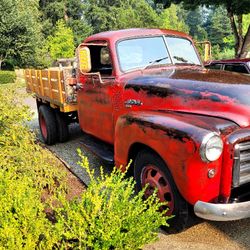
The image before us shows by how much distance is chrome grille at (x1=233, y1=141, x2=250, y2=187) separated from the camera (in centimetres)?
310

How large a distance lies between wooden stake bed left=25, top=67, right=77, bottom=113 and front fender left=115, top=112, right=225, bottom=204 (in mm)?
2802

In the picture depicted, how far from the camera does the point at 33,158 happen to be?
444 centimetres

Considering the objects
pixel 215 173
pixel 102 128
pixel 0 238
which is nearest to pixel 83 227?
pixel 0 238

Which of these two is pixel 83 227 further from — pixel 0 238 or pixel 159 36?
pixel 159 36

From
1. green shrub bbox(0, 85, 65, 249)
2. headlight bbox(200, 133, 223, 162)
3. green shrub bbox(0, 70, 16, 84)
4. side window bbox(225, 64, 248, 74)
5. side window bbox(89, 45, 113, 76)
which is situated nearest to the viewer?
green shrub bbox(0, 85, 65, 249)

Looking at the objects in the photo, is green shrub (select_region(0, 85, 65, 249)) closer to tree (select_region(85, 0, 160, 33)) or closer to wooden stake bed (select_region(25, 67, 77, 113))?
wooden stake bed (select_region(25, 67, 77, 113))

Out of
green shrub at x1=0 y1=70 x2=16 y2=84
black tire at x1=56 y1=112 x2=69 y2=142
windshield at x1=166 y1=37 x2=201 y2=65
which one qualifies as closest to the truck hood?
windshield at x1=166 y1=37 x2=201 y2=65

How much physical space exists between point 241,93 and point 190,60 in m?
1.81

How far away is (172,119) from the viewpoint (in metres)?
3.51

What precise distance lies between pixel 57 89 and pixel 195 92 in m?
3.39

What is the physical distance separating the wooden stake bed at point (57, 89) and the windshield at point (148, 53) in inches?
63.1

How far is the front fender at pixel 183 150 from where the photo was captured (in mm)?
3107

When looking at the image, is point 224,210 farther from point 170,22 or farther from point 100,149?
point 170,22

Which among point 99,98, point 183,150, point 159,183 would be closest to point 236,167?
point 183,150
